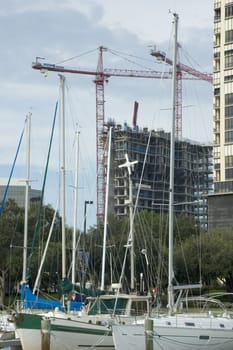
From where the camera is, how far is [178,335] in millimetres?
43312

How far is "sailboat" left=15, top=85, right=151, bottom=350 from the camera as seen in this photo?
46719 mm

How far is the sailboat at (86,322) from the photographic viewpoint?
1839 inches

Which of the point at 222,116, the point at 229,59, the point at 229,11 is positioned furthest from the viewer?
the point at 229,11

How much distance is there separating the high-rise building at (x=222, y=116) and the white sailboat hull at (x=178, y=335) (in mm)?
83006

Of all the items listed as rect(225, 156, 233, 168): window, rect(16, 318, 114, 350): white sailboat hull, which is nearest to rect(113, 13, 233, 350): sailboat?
rect(16, 318, 114, 350): white sailboat hull

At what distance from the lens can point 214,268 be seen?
96688mm

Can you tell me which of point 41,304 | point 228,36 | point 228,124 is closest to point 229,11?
point 228,36

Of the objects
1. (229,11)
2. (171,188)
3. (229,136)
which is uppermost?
(229,11)

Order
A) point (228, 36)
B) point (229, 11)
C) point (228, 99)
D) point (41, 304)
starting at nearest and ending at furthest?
A: point (41, 304)
point (228, 99)
point (228, 36)
point (229, 11)

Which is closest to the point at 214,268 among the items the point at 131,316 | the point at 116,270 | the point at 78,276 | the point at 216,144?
the point at 116,270

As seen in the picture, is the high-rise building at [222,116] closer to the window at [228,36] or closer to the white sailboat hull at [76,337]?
the window at [228,36]

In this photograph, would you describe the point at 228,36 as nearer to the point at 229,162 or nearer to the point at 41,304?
the point at 229,162

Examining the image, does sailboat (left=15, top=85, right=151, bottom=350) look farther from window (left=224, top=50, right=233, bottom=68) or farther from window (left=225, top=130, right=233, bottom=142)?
window (left=224, top=50, right=233, bottom=68)

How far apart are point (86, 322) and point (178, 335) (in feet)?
20.2
